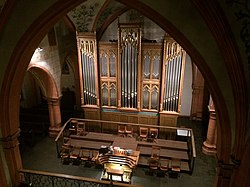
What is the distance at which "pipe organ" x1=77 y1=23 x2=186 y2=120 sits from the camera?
10.4 meters

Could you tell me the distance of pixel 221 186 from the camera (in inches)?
230

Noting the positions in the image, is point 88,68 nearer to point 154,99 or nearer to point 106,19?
point 106,19

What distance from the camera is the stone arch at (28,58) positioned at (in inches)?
193

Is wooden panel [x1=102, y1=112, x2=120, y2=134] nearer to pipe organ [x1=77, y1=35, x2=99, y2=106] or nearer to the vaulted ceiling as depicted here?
pipe organ [x1=77, y1=35, x2=99, y2=106]

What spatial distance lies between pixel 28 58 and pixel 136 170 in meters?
6.12

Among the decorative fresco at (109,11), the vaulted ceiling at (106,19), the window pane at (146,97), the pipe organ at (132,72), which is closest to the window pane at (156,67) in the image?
the pipe organ at (132,72)

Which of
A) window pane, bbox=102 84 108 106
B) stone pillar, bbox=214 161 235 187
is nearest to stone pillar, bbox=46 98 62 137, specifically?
window pane, bbox=102 84 108 106

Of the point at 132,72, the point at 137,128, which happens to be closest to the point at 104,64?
the point at 132,72

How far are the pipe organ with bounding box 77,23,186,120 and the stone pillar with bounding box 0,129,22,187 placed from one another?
4.94m

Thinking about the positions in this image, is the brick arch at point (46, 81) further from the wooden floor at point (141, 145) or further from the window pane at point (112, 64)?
the window pane at point (112, 64)

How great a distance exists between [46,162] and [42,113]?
445cm

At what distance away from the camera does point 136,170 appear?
1011cm

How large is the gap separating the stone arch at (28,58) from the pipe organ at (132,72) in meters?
4.54

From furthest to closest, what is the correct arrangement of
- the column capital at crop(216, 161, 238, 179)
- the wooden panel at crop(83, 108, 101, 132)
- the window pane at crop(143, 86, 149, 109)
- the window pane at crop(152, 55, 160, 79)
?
the wooden panel at crop(83, 108, 101, 132) < the window pane at crop(143, 86, 149, 109) < the window pane at crop(152, 55, 160, 79) < the column capital at crop(216, 161, 238, 179)
